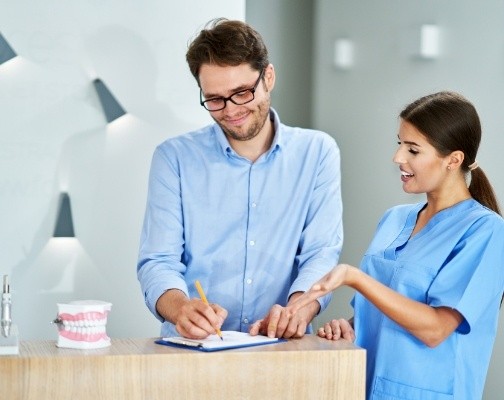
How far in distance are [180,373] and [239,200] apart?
0.85 m

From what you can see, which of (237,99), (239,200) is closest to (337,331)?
(239,200)

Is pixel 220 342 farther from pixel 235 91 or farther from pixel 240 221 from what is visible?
pixel 235 91

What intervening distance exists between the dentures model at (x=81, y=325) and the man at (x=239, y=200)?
1.56 ft

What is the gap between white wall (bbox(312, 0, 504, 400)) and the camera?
11.9 feet

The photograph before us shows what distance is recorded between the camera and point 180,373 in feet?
6.04

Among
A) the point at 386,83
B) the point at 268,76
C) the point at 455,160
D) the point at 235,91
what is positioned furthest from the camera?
the point at 386,83

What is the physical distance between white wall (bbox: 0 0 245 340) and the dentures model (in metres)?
1.69

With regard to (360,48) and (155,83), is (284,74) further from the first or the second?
(155,83)

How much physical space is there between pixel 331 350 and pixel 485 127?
1.98 metres

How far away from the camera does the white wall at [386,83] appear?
11.9 feet

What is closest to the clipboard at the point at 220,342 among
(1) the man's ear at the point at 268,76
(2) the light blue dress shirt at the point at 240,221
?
(2) the light blue dress shirt at the point at 240,221

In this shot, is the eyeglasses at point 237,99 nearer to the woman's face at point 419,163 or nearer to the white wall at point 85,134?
the woman's face at point 419,163

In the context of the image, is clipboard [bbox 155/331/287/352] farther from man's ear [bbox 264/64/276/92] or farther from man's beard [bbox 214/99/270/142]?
man's ear [bbox 264/64/276/92]

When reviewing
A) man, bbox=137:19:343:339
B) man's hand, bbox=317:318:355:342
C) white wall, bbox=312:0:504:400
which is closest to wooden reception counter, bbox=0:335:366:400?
man's hand, bbox=317:318:355:342
